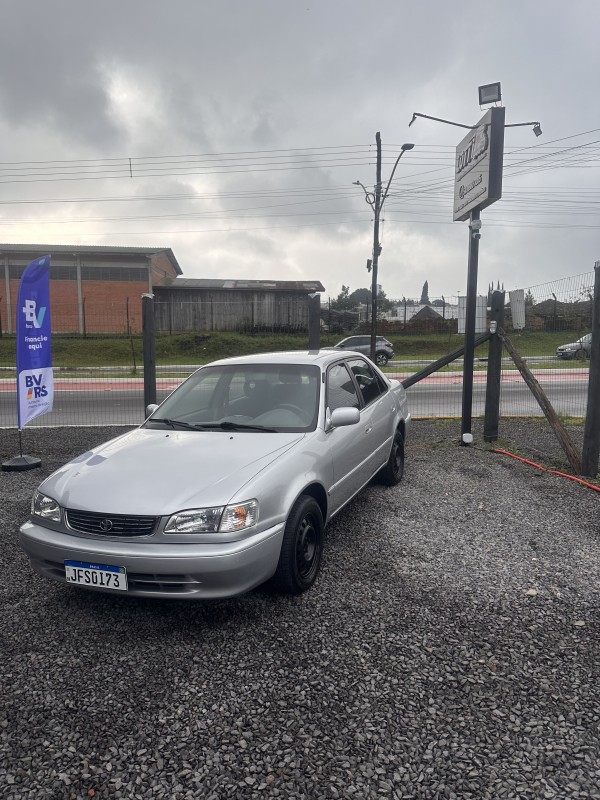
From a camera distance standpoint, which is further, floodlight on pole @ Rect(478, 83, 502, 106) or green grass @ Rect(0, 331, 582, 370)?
green grass @ Rect(0, 331, 582, 370)

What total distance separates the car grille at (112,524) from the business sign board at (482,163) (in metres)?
5.99

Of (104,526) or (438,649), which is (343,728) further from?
(104,526)

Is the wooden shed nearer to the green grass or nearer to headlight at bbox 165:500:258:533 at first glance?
the green grass

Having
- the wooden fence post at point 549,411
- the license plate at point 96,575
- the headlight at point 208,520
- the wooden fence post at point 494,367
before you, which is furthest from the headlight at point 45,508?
the wooden fence post at point 494,367

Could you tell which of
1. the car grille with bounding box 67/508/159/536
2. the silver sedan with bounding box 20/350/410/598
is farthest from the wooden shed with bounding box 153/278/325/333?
the car grille with bounding box 67/508/159/536

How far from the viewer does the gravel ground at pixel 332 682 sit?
7.30 ft

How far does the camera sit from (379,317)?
28109 millimetres

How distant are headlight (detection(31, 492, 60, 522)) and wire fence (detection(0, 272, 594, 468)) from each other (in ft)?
19.9

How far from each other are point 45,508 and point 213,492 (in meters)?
1.13

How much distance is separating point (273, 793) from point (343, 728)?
1.45ft

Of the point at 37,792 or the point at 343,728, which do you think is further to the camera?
the point at 343,728

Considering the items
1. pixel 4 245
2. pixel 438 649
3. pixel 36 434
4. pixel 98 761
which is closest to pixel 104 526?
pixel 98 761

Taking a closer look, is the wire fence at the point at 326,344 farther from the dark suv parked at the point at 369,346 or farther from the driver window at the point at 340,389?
the driver window at the point at 340,389

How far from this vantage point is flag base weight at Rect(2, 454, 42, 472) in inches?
275
